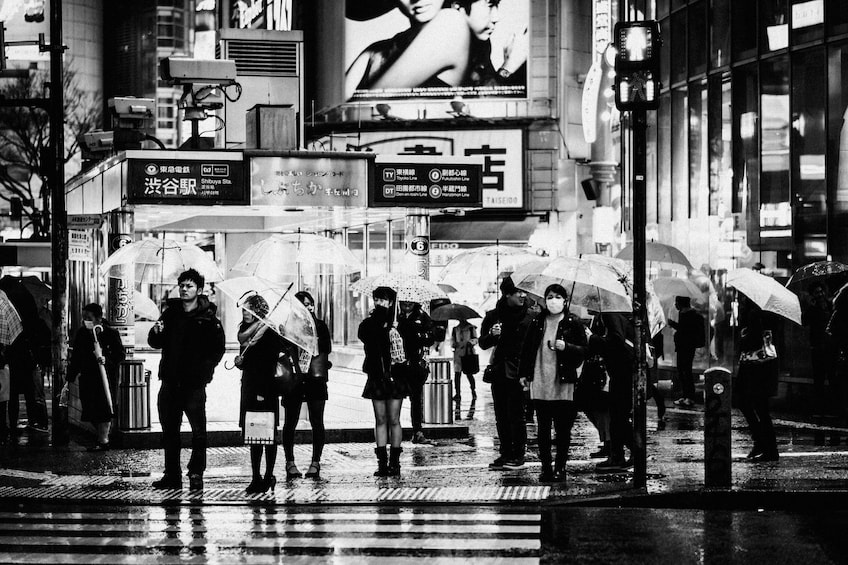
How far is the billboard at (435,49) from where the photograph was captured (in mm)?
39125

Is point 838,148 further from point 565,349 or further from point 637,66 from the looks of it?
point 565,349

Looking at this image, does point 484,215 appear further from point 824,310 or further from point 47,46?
point 47,46

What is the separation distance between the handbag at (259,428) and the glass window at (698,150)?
16186 mm

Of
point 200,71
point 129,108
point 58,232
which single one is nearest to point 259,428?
point 58,232

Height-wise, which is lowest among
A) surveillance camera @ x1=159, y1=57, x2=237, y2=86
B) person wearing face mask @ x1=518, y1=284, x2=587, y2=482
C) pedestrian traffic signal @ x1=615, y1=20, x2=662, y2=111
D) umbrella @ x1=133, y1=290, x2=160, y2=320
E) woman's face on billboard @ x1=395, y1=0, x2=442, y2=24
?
person wearing face mask @ x1=518, y1=284, x2=587, y2=482

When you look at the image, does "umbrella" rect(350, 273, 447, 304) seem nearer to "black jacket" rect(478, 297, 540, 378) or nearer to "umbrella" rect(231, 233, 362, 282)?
"black jacket" rect(478, 297, 540, 378)

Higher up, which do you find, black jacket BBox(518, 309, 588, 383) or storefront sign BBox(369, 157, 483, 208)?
storefront sign BBox(369, 157, 483, 208)

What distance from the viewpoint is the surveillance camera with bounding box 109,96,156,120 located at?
2108 centimetres

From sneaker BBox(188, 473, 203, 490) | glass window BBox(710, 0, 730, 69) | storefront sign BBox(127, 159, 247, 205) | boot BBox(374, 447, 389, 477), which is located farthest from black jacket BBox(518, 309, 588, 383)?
glass window BBox(710, 0, 730, 69)

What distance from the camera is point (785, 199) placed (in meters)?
23.0

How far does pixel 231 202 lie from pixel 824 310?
913 centimetres

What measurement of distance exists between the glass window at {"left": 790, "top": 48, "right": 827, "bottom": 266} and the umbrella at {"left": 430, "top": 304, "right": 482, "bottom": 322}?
6.69 meters

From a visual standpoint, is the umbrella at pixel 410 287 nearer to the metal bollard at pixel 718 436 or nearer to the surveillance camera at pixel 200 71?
the metal bollard at pixel 718 436

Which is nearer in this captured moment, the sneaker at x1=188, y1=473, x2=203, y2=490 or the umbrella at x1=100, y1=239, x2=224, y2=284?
the sneaker at x1=188, y1=473, x2=203, y2=490
